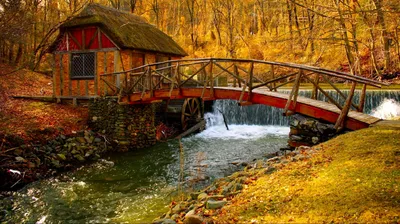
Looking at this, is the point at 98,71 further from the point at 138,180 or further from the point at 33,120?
the point at 138,180

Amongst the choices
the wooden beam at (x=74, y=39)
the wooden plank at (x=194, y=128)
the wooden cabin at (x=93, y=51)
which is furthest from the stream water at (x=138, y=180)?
the wooden beam at (x=74, y=39)

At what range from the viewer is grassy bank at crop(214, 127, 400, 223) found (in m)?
3.82

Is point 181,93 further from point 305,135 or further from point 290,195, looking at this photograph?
point 290,195

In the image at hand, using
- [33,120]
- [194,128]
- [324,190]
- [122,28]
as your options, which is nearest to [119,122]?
[33,120]

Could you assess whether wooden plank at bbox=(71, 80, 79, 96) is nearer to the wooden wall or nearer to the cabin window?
the wooden wall

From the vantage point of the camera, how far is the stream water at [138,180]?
7.09 metres

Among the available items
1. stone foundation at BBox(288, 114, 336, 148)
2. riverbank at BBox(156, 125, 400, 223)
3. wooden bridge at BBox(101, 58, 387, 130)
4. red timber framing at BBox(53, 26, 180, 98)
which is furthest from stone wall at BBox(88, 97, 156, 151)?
riverbank at BBox(156, 125, 400, 223)

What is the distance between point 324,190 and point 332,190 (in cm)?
10

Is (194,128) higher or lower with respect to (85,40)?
lower

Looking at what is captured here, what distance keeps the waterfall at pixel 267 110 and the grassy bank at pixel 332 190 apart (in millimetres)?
10166

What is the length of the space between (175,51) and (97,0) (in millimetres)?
15811

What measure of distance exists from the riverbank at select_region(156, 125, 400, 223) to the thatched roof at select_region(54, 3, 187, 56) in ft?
32.8

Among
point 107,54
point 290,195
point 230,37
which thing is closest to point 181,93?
point 107,54

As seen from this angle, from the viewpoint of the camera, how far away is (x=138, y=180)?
9523 mm
